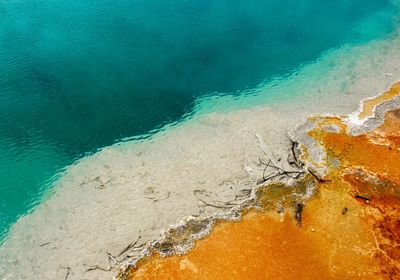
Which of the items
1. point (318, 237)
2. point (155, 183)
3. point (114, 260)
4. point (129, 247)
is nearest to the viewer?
point (318, 237)

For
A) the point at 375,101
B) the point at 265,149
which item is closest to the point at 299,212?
the point at 265,149

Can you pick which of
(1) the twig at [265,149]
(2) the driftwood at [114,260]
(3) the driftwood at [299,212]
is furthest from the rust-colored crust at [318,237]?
(1) the twig at [265,149]

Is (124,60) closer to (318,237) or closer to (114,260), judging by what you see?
(114,260)

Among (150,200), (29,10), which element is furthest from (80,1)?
(150,200)

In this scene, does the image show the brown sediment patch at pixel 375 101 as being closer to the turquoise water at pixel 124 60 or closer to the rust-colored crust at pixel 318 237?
the rust-colored crust at pixel 318 237

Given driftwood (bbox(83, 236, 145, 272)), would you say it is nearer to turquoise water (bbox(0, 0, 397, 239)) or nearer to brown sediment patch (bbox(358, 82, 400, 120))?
turquoise water (bbox(0, 0, 397, 239))
